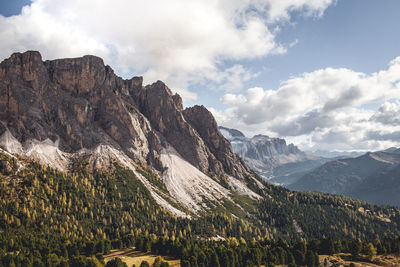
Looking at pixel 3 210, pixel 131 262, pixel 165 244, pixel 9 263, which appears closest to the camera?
pixel 9 263

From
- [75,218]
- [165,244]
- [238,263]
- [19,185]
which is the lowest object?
[238,263]

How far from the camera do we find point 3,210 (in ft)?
560

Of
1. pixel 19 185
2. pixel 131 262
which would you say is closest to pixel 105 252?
pixel 131 262

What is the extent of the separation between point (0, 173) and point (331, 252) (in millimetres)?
230648

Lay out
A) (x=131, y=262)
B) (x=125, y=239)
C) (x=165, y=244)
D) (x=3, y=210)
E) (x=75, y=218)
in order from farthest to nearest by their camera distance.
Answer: (x=75, y=218)
(x=3, y=210)
(x=125, y=239)
(x=165, y=244)
(x=131, y=262)

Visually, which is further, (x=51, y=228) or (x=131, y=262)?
(x=51, y=228)

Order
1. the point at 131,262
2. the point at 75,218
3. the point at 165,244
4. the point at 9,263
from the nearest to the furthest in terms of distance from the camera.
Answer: the point at 9,263 → the point at 131,262 → the point at 165,244 → the point at 75,218

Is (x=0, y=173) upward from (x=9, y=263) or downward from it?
upward

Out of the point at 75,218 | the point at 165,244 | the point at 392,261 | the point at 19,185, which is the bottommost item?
the point at 392,261

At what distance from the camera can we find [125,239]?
415 ft

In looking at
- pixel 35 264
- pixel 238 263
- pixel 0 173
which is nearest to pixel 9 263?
pixel 35 264

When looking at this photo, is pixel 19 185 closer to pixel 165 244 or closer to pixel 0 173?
pixel 0 173

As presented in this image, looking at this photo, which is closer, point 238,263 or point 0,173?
point 238,263

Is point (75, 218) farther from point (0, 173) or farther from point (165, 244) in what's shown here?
point (165, 244)
